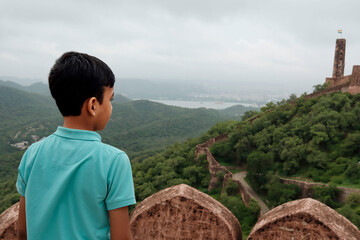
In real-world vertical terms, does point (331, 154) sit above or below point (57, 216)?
below

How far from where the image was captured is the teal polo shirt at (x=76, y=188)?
1.30 m

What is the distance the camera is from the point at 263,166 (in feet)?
59.0

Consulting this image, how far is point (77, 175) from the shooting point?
1302 mm

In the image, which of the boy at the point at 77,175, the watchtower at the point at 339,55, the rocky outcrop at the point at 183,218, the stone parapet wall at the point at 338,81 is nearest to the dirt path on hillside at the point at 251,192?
the stone parapet wall at the point at 338,81

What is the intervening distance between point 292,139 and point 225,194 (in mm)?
7244

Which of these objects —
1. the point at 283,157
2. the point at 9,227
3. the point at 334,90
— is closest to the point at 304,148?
the point at 283,157

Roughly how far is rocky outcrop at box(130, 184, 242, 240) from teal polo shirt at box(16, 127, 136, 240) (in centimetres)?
136

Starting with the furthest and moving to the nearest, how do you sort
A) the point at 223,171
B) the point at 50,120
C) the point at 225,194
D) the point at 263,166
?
the point at 50,120, the point at 223,171, the point at 263,166, the point at 225,194

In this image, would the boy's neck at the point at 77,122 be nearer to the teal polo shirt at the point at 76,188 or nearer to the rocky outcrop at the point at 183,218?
the teal polo shirt at the point at 76,188

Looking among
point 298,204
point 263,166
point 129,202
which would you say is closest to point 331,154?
point 263,166

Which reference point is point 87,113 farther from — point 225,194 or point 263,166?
point 263,166

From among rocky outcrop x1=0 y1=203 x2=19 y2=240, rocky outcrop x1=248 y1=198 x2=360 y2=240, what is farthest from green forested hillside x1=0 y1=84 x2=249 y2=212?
rocky outcrop x1=248 y1=198 x2=360 y2=240

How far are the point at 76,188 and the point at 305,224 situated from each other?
6.41 ft

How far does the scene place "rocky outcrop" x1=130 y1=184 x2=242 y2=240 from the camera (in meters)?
2.61
